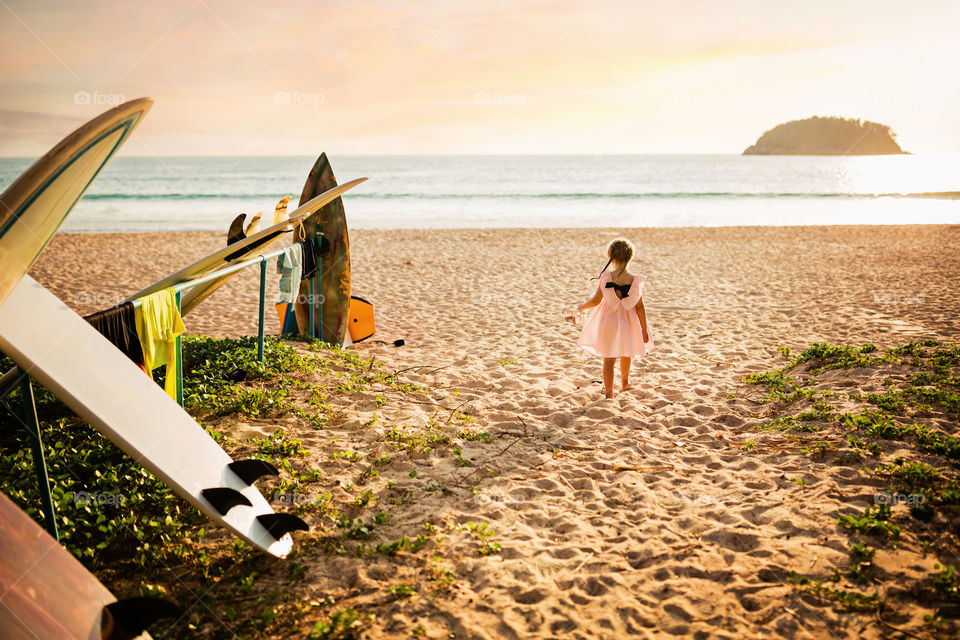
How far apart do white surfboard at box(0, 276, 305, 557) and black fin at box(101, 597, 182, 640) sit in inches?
27.7

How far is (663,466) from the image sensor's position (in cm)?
411

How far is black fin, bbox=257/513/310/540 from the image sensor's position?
3.09 m

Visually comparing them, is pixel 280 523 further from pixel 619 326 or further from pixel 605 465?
pixel 619 326

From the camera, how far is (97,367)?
3141 mm

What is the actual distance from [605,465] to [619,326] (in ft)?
5.32

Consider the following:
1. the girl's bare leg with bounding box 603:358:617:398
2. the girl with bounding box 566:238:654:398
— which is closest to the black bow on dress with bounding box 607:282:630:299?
the girl with bounding box 566:238:654:398

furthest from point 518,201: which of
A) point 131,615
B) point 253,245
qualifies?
point 131,615

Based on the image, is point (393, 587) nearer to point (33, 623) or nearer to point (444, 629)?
point (444, 629)

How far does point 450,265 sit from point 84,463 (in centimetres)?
1005

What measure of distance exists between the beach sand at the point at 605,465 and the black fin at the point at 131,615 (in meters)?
0.75

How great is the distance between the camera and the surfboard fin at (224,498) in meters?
3.05

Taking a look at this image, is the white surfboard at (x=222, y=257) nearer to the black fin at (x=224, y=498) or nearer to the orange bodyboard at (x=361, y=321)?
the black fin at (x=224, y=498)

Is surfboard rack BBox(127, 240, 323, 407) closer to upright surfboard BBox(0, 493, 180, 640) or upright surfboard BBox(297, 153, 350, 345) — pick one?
upright surfboard BBox(297, 153, 350, 345)

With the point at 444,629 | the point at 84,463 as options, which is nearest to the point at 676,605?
the point at 444,629
